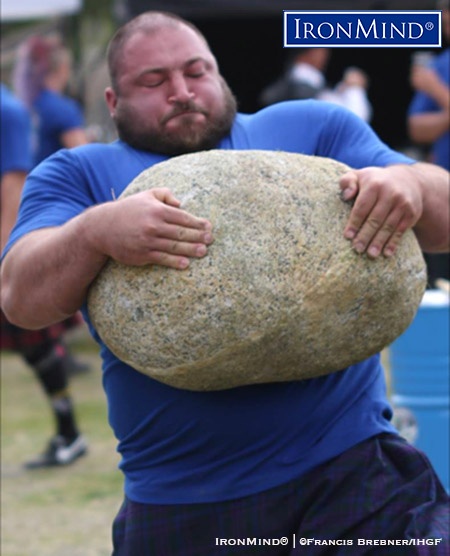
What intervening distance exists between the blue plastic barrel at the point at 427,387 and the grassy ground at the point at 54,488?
3.96 ft

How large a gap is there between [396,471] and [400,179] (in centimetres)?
68

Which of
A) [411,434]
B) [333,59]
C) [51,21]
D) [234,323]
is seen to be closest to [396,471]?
[234,323]

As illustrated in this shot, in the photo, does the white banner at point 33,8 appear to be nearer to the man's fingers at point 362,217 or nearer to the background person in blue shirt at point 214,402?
the background person in blue shirt at point 214,402

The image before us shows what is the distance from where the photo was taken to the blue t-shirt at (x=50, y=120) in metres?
7.13

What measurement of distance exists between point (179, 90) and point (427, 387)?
6.92 feet

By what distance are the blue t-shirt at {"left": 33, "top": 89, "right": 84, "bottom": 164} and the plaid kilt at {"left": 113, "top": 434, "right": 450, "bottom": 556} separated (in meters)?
4.89

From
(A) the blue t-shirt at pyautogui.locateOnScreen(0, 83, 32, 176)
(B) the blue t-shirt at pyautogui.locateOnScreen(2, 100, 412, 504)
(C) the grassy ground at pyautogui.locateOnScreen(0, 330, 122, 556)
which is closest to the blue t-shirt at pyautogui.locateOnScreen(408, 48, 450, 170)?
(A) the blue t-shirt at pyautogui.locateOnScreen(0, 83, 32, 176)

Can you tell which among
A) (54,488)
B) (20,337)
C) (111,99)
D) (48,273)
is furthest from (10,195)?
(48,273)

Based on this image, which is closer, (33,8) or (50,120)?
(50,120)

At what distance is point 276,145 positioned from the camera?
8.48 ft

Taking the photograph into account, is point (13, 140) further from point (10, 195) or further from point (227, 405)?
point (227, 405)

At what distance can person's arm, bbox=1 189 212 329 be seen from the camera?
2.16 metres

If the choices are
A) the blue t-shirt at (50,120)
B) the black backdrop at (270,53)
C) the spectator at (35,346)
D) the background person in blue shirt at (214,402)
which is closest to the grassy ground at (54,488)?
the spectator at (35,346)

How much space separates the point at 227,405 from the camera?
2.45 metres
